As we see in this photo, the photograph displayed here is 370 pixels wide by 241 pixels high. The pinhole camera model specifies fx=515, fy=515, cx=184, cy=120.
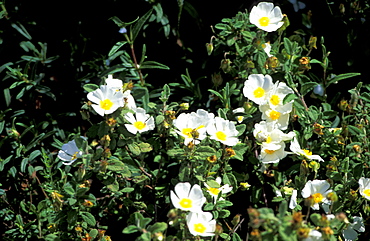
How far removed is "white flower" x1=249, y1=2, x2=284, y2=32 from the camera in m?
2.38

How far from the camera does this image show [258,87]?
2232mm

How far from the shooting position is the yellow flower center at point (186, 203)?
1846 millimetres

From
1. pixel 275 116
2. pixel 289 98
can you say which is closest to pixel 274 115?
pixel 275 116

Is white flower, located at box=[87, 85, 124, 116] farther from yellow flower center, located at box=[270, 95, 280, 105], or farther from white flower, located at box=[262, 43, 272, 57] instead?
→ white flower, located at box=[262, 43, 272, 57]

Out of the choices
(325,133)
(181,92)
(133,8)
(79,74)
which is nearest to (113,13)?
(133,8)

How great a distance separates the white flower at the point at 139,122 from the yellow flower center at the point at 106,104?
11 cm

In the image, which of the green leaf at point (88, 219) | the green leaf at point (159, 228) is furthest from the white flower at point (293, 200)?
the green leaf at point (88, 219)

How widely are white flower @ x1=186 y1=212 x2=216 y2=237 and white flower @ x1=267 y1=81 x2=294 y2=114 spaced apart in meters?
0.59

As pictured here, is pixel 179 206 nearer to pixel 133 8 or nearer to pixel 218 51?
pixel 218 51

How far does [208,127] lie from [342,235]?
727mm

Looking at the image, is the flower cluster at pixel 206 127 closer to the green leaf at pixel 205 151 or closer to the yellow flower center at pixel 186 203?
the green leaf at pixel 205 151

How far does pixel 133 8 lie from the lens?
115 inches

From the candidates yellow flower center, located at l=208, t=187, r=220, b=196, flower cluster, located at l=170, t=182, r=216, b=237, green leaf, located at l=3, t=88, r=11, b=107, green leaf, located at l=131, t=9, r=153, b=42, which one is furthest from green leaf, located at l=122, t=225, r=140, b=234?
green leaf, located at l=3, t=88, r=11, b=107

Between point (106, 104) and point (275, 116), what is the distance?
715mm
